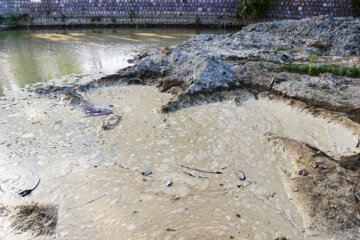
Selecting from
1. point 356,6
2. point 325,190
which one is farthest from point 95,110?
point 356,6

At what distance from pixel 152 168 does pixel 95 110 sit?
1.82 metres

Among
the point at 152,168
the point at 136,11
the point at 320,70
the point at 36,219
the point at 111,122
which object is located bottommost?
the point at 36,219

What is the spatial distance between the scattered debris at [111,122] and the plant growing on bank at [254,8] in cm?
1121

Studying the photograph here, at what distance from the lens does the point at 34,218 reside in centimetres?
226

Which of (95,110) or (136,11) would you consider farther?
(136,11)

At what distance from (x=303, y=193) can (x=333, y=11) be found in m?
12.9

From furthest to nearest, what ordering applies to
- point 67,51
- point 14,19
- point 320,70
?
point 14,19 < point 67,51 < point 320,70

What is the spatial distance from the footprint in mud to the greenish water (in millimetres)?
3645

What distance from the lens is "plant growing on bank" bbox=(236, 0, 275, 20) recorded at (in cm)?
1253

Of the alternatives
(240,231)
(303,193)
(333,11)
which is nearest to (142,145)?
(240,231)

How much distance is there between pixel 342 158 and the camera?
9.36ft

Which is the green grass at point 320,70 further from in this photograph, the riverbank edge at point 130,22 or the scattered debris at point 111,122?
the riverbank edge at point 130,22

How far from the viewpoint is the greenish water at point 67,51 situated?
20.5 ft

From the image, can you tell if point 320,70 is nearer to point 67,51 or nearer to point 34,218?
point 34,218
